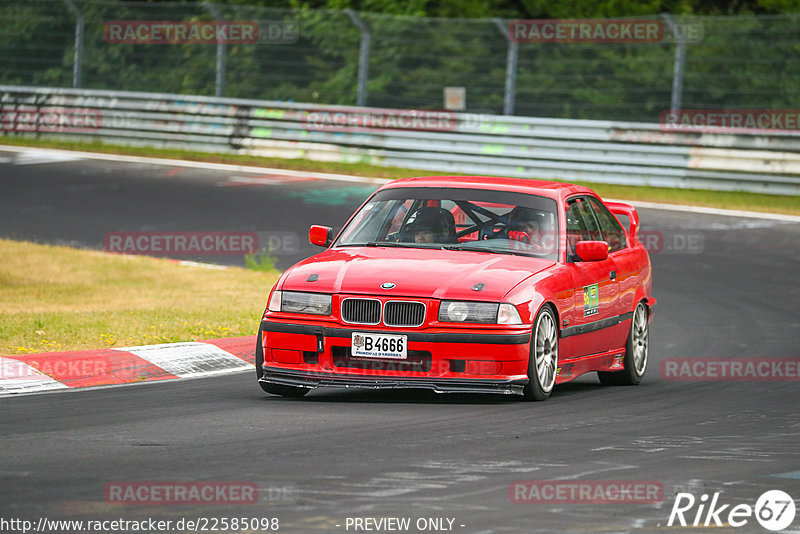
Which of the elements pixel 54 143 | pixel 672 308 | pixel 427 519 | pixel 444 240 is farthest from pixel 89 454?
pixel 54 143

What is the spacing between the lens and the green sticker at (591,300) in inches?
389

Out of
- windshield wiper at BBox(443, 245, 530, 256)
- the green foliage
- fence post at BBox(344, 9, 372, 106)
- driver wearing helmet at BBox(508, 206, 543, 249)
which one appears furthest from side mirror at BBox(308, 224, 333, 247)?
fence post at BBox(344, 9, 372, 106)

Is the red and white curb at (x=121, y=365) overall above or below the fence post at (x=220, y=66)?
below

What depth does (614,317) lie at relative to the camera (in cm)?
1047

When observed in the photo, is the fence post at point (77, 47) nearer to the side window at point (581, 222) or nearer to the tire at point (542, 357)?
the side window at point (581, 222)

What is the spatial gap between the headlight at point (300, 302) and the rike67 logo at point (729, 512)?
3.24 m

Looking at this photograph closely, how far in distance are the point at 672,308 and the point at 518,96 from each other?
12.9 m

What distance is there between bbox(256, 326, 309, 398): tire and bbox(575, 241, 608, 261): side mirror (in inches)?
80.5

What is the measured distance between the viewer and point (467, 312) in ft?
28.8

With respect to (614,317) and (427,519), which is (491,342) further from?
(427,519)

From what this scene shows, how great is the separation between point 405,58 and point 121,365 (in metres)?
17.6

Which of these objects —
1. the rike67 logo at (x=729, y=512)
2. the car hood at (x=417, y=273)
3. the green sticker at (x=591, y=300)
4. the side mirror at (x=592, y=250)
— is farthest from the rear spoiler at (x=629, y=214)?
the rike67 logo at (x=729, y=512)

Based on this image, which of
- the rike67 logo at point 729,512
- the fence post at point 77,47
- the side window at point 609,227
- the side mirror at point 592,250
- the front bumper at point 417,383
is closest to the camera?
the rike67 logo at point 729,512

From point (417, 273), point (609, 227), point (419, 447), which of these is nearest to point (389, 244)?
point (417, 273)
